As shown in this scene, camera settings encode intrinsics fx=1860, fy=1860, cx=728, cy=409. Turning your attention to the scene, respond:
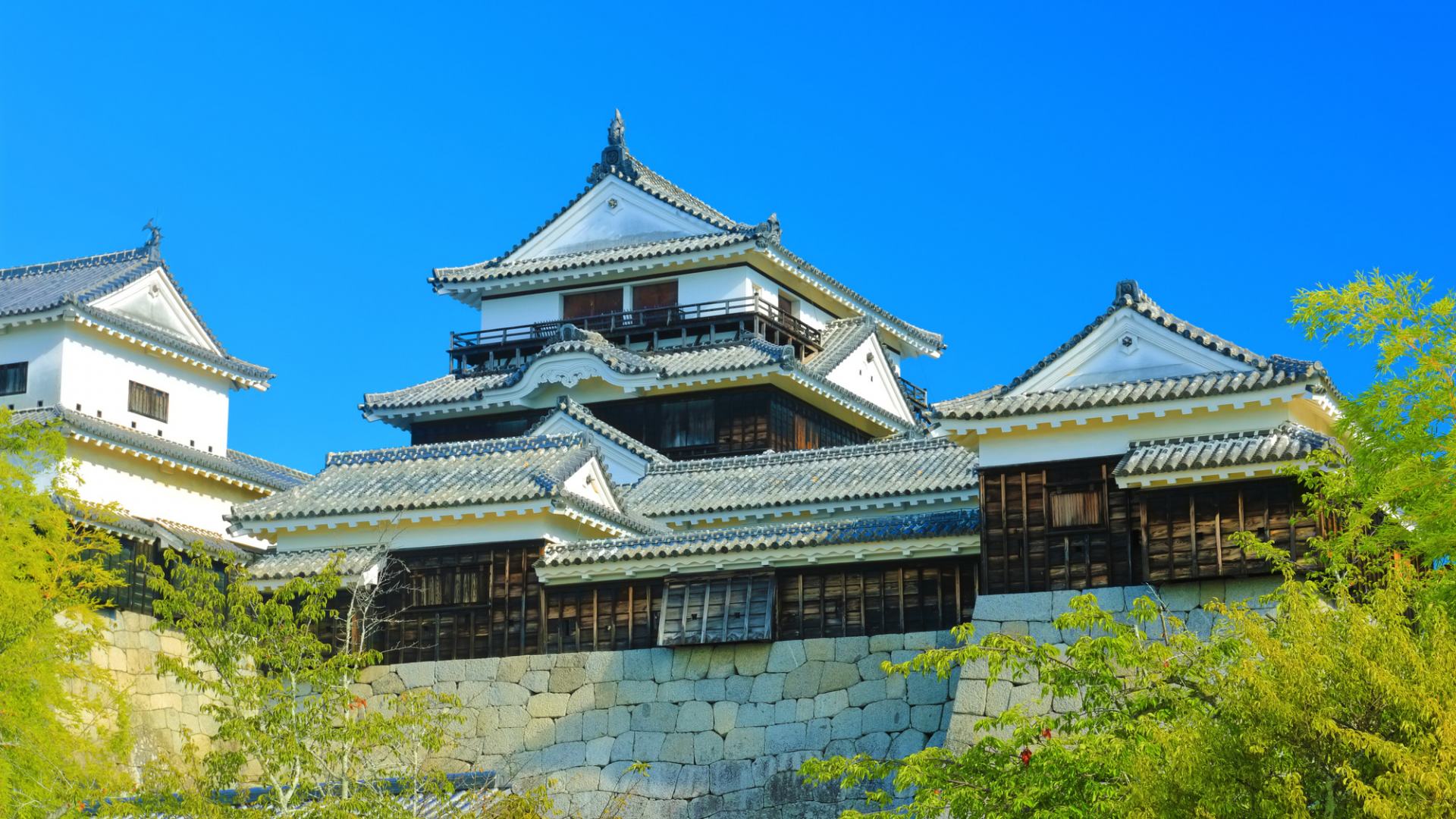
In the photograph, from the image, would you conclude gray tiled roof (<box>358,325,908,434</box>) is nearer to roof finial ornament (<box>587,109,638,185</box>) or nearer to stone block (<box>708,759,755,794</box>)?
roof finial ornament (<box>587,109,638,185</box>)

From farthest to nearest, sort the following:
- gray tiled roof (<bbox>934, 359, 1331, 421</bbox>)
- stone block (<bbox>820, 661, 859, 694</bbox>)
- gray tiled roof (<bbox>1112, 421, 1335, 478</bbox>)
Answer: stone block (<bbox>820, 661, 859, 694</bbox>)
gray tiled roof (<bbox>934, 359, 1331, 421</bbox>)
gray tiled roof (<bbox>1112, 421, 1335, 478</bbox>)

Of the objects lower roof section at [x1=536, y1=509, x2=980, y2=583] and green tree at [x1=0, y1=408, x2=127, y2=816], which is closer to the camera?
green tree at [x1=0, y1=408, x2=127, y2=816]

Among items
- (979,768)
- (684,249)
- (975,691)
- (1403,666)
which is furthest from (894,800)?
(684,249)

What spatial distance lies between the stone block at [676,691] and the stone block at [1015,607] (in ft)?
12.8

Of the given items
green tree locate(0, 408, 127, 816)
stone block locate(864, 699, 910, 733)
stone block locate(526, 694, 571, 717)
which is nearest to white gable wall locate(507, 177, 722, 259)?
stone block locate(526, 694, 571, 717)

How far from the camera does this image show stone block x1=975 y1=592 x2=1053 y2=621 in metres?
19.6

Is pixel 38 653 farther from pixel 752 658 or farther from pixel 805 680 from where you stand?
pixel 805 680

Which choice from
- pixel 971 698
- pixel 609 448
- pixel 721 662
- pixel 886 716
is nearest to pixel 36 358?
pixel 609 448

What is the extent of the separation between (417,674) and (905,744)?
6416 mm

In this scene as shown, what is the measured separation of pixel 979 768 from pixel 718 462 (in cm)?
1541

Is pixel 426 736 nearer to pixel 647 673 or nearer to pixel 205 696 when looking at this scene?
pixel 647 673

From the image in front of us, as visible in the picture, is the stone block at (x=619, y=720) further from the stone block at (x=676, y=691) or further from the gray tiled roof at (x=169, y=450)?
the gray tiled roof at (x=169, y=450)

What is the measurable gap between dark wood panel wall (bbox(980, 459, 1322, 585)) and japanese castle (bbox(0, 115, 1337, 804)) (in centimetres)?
3

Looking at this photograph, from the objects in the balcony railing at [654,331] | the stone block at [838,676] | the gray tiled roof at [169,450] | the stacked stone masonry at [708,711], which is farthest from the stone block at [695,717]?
the balcony railing at [654,331]
